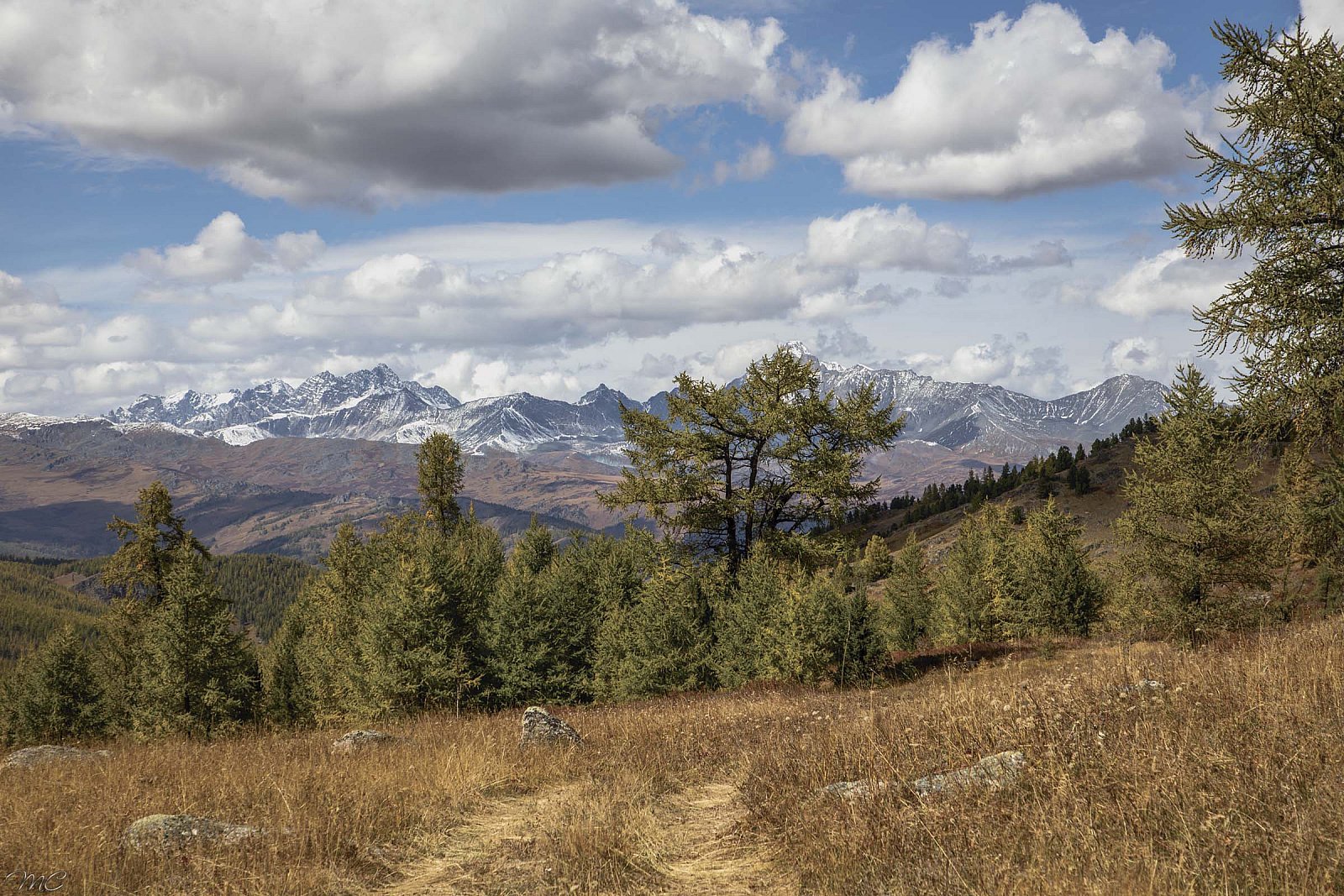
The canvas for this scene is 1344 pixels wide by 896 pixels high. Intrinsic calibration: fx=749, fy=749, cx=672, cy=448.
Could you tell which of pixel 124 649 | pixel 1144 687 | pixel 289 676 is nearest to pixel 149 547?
pixel 124 649

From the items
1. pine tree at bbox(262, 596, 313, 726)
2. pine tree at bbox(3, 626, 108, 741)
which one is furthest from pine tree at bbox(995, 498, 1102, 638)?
pine tree at bbox(3, 626, 108, 741)

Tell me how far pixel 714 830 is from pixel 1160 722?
419 cm

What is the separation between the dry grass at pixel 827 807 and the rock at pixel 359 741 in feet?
3.62

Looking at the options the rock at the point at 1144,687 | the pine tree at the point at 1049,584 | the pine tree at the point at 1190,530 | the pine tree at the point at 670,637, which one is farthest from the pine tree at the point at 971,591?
the rock at the point at 1144,687

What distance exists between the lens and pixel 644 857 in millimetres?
6496

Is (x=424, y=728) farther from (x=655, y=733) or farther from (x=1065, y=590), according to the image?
(x=1065, y=590)

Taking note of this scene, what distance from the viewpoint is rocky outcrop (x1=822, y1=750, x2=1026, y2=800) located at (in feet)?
20.4

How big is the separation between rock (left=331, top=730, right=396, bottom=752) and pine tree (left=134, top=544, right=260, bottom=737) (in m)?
23.5

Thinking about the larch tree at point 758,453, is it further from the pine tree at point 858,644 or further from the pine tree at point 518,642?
the pine tree at point 518,642

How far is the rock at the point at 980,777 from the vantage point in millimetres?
6219

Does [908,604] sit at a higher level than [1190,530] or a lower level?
lower

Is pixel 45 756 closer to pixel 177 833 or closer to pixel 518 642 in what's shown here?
pixel 177 833

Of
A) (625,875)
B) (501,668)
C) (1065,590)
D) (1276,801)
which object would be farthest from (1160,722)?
(1065,590)

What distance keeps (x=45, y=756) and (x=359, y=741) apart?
242 inches
